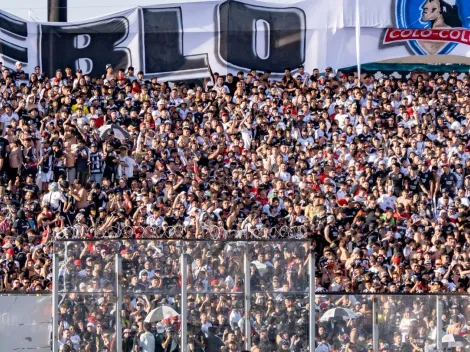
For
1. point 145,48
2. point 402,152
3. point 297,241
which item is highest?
point 145,48

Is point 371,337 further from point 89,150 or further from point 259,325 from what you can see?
point 89,150

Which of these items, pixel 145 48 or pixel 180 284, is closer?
pixel 180 284

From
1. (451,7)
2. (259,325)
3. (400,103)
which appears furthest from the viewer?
(451,7)

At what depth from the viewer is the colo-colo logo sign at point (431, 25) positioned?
3662 centimetres

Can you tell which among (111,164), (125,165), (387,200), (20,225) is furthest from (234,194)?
(20,225)

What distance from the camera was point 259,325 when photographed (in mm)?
20547

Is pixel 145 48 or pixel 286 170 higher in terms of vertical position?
pixel 145 48

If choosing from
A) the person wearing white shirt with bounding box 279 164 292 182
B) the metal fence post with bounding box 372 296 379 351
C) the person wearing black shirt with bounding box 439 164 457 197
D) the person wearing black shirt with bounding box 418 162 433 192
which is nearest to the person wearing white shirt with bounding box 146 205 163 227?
the person wearing white shirt with bounding box 279 164 292 182

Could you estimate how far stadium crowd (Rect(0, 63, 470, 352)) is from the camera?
2059 centimetres

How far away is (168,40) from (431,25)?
7.25m

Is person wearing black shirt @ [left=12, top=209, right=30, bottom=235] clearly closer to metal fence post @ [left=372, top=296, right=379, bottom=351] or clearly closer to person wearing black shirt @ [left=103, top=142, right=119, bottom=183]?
person wearing black shirt @ [left=103, top=142, right=119, bottom=183]

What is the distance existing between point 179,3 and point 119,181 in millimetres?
9367

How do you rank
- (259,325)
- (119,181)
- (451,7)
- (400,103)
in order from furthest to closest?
(451,7)
(400,103)
(119,181)
(259,325)

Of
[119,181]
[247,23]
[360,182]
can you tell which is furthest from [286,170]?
[247,23]
